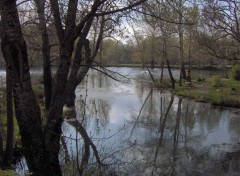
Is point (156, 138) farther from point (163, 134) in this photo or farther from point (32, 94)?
point (32, 94)

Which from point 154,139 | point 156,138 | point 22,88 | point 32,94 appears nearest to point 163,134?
point 156,138

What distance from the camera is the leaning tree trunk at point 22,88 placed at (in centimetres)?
520

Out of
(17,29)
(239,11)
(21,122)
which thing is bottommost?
(21,122)

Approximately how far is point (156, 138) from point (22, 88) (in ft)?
26.5

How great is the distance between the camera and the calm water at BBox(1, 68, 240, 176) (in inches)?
356

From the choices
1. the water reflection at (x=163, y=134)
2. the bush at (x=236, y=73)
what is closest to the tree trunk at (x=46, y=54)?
the water reflection at (x=163, y=134)

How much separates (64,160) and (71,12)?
3.20 meters

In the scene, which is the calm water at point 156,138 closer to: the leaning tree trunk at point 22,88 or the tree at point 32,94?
the tree at point 32,94

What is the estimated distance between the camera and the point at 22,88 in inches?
211

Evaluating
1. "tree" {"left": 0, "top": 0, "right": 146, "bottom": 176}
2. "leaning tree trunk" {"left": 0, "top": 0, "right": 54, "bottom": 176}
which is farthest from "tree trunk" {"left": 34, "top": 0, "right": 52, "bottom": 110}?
"leaning tree trunk" {"left": 0, "top": 0, "right": 54, "bottom": 176}

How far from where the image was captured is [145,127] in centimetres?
1459

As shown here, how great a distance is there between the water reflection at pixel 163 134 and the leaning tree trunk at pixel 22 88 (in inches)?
34.6

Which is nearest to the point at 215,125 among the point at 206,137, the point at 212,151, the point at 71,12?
the point at 206,137

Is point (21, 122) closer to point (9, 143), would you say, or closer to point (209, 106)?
point (9, 143)
